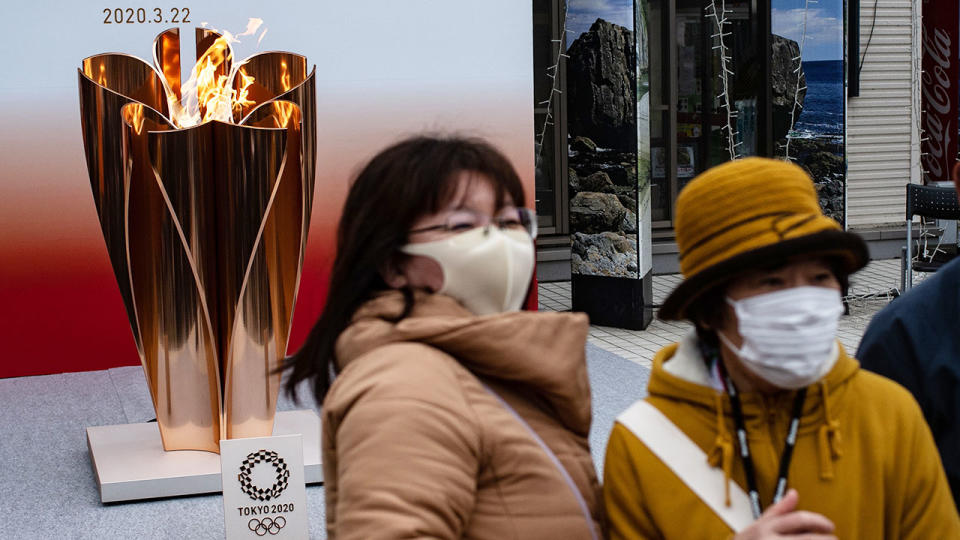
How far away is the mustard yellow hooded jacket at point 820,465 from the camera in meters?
1.47

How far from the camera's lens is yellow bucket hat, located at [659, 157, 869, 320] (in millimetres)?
1445

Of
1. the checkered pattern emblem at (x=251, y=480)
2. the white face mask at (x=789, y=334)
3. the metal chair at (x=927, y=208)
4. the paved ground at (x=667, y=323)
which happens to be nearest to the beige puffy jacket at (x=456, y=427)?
the white face mask at (x=789, y=334)

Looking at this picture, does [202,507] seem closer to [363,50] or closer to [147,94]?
[147,94]

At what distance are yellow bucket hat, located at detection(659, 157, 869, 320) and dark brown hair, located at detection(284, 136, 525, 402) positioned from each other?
260 millimetres

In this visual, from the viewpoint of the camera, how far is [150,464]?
185 inches

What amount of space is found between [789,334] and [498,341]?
38 cm

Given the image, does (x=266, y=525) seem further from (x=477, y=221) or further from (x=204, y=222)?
(x=477, y=221)

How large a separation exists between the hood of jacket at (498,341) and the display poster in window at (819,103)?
7.68m

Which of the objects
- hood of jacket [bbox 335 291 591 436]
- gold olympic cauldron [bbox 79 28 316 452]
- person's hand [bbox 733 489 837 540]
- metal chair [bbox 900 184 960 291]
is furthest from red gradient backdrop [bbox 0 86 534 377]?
person's hand [bbox 733 489 837 540]

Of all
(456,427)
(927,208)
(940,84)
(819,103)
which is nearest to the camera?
(456,427)

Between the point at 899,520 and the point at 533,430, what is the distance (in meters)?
0.52

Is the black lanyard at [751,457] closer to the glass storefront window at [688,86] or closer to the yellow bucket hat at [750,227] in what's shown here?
the yellow bucket hat at [750,227]

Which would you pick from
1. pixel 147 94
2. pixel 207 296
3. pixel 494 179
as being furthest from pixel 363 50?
pixel 494 179

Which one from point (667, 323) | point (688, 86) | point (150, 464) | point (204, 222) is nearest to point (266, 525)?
point (150, 464)
